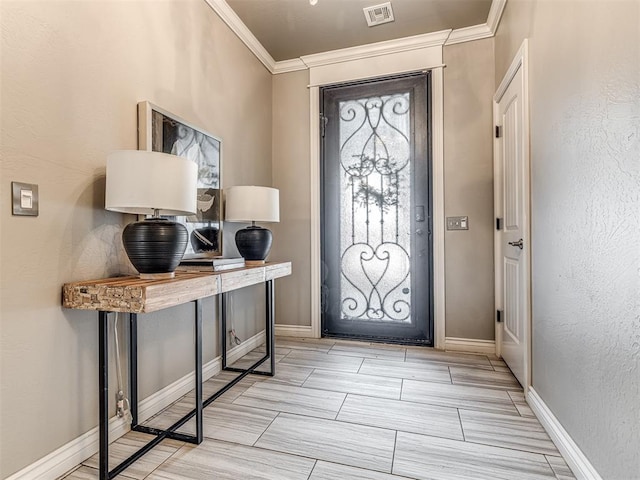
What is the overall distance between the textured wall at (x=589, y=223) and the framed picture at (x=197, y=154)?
1953 millimetres

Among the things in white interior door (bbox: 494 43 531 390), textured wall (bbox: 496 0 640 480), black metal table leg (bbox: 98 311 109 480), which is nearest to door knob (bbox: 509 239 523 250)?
white interior door (bbox: 494 43 531 390)

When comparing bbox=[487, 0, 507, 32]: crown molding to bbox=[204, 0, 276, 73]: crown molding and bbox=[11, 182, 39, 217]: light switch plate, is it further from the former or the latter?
bbox=[11, 182, 39, 217]: light switch plate

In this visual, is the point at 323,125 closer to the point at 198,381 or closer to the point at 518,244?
the point at 518,244

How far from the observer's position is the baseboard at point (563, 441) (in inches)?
49.3

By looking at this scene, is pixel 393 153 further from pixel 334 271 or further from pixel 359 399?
pixel 359 399

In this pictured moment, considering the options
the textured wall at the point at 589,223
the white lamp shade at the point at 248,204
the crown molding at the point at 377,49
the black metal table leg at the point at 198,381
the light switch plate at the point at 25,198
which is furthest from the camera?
the crown molding at the point at 377,49

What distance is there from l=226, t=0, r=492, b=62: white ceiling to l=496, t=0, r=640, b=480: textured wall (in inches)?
36.3

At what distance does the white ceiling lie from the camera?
2.49 meters

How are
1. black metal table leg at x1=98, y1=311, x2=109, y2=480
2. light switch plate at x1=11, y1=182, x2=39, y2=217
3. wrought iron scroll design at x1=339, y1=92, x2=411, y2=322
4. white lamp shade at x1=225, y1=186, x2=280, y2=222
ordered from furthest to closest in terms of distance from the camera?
wrought iron scroll design at x1=339, y1=92, x2=411, y2=322 → white lamp shade at x1=225, y1=186, x2=280, y2=222 → black metal table leg at x1=98, y1=311, x2=109, y2=480 → light switch plate at x1=11, y1=182, x2=39, y2=217

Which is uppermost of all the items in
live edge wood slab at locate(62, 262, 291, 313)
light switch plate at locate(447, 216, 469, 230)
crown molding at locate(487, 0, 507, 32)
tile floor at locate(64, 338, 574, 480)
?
Result: crown molding at locate(487, 0, 507, 32)

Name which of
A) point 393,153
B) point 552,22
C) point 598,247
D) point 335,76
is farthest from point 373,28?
point 598,247

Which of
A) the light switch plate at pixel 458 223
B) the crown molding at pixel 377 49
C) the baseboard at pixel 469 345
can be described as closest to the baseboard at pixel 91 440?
the baseboard at pixel 469 345

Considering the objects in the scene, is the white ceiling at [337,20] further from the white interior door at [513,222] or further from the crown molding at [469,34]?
the white interior door at [513,222]

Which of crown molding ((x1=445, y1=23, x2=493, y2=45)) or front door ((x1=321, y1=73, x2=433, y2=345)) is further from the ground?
crown molding ((x1=445, y1=23, x2=493, y2=45))
